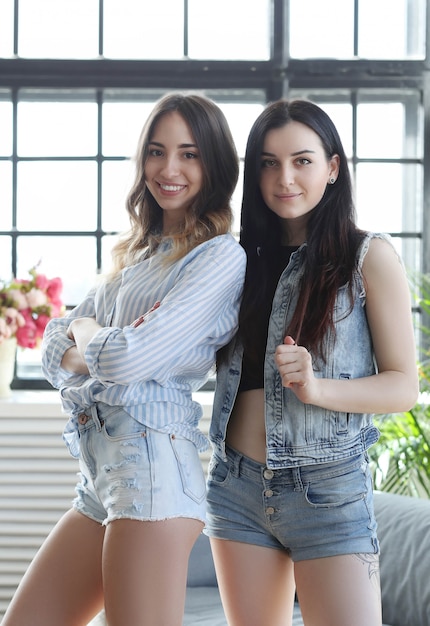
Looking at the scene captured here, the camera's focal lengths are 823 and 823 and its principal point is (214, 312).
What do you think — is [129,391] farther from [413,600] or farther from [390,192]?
[390,192]

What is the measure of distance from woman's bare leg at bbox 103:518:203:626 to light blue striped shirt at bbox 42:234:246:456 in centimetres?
19

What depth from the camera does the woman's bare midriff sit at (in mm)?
1730

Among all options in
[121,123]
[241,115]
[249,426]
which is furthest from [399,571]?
[121,123]

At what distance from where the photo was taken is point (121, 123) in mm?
3664

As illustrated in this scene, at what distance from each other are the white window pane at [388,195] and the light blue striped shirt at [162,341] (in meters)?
2.03

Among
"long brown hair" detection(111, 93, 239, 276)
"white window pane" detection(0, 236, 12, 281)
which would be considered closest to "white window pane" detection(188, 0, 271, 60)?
"white window pane" detection(0, 236, 12, 281)

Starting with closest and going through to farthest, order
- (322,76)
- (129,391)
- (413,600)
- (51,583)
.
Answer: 1. (129,391)
2. (51,583)
3. (413,600)
4. (322,76)

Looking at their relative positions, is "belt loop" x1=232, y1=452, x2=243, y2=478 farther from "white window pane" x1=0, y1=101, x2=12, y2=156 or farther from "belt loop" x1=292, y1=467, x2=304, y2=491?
"white window pane" x1=0, y1=101, x2=12, y2=156

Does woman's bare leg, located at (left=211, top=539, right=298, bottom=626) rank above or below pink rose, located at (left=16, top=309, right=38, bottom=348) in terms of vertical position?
below

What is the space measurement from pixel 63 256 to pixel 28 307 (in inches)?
16.5

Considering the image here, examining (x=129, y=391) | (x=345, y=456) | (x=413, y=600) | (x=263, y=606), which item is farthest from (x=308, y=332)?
(x=413, y=600)

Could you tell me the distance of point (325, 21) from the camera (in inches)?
143

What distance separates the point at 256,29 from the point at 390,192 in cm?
94

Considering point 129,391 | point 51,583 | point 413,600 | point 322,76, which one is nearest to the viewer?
point 129,391
